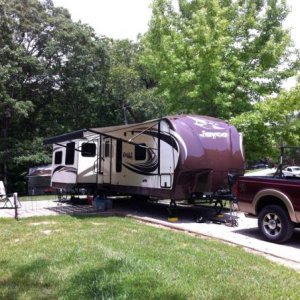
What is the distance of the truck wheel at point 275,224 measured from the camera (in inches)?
334

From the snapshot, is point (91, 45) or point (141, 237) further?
point (91, 45)

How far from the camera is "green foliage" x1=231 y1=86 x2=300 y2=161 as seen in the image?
14898mm

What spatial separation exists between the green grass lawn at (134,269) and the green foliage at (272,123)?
7558 millimetres

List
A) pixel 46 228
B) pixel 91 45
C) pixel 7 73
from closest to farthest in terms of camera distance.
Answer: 1. pixel 46 228
2. pixel 7 73
3. pixel 91 45

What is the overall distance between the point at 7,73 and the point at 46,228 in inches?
655

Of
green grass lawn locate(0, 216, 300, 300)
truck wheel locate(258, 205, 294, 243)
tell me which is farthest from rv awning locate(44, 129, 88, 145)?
truck wheel locate(258, 205, 294, 243)

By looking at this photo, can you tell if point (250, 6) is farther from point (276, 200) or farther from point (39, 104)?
point (39, 104)

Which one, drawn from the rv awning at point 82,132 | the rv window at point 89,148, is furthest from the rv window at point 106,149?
the rv awning at point 82,132

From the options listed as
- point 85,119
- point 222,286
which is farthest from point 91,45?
point 222,286

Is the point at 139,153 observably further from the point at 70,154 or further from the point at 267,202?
the point at 267,202

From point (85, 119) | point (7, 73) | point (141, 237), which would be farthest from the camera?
point (85, 119)

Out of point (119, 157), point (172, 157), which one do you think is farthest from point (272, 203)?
point (119, 157)

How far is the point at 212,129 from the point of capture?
12.3 meters

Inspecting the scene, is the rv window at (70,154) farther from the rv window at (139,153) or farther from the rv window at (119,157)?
the rv window at (139,153)
